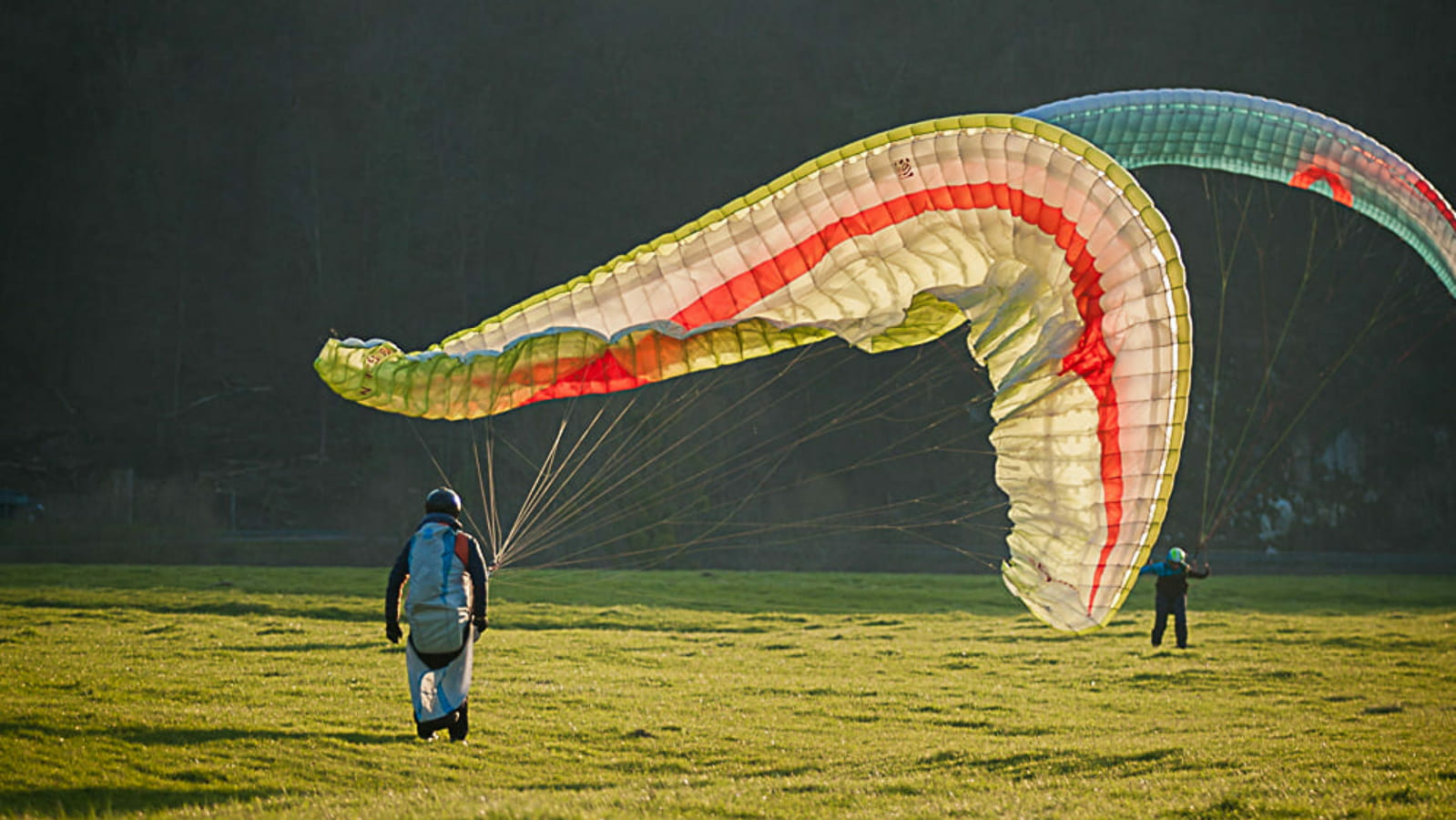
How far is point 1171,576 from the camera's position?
1442 centimetres

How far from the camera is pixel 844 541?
135 ft

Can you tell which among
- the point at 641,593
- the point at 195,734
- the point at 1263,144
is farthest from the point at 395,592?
the point at 641,593

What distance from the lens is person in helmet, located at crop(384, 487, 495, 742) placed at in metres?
7.61

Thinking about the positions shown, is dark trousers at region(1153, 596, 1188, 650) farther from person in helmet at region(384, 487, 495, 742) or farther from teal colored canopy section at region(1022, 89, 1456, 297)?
person in helmet at region(384, 487, 495, 742)

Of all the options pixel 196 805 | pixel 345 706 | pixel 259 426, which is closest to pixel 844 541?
pixel 259 426

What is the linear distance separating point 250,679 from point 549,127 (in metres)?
39.3

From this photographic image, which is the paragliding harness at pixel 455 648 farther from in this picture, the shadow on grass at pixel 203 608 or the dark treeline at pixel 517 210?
the dark treeline at pixel 517 210

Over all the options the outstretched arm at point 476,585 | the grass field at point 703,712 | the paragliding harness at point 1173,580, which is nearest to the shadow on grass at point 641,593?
the grass field at point 703,712

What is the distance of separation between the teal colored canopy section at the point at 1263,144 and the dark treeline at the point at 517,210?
104 ft

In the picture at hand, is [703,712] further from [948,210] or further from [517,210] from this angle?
[517,210]

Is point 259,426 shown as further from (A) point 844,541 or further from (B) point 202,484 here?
(A) point 844,541

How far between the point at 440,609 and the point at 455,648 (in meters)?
0.30

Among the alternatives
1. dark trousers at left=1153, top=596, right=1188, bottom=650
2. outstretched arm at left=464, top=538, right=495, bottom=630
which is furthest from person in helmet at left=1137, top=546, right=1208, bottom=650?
outstretched arm at left=464, top=538, right=495, bottom=630

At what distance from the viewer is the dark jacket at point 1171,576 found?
46.0 feet
